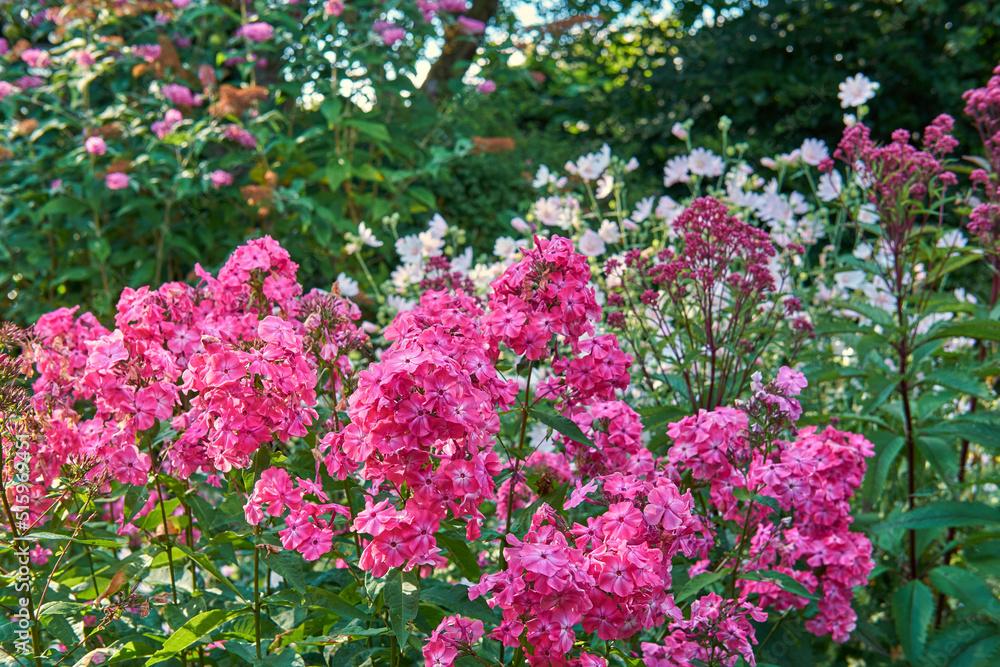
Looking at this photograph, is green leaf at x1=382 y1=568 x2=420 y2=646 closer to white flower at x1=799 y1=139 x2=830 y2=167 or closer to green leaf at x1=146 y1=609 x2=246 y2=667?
green leaf at x1=146 y1=609 x2=246 y2=667

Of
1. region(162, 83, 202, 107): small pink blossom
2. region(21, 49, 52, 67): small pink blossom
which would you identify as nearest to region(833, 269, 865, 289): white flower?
region(162, 83, 202, 107): small pink blossom

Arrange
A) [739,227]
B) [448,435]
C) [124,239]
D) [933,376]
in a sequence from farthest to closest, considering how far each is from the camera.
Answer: [124,239]
[933,376]
[739,227]
[448,435]

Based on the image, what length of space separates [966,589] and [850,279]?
164cm

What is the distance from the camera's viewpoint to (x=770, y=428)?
1.58 meters

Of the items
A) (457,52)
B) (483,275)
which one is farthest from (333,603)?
(457,52)

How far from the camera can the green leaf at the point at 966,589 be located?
6.79 ft

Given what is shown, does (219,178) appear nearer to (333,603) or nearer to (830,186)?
(830,186)

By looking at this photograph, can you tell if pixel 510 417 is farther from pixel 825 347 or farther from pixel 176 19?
Answer: pixel 176 19

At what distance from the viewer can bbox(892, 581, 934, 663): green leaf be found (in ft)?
6.85

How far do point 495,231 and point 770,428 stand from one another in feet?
14.3

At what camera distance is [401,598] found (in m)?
1.23

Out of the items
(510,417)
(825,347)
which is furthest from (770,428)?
(825,347)

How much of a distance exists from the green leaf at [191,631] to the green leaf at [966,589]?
72.8 inches

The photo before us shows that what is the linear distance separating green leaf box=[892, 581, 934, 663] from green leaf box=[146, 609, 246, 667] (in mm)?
1731
